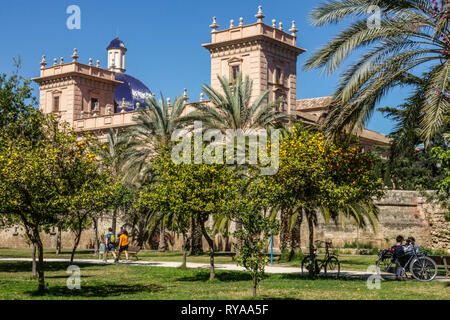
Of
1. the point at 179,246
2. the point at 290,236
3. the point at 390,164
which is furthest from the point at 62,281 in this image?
the point at 179,246

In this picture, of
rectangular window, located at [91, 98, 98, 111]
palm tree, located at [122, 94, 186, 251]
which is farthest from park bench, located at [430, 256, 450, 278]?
rectangular window, located at [91, 98, 98, 111]

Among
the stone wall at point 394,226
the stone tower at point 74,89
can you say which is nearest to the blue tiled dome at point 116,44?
the stone tower at point 74,89

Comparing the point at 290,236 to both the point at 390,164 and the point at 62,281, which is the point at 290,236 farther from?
the point at 62,281

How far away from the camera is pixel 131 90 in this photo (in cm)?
8444

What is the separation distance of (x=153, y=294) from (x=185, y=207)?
3276mm

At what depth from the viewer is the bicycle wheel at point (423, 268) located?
15578mm

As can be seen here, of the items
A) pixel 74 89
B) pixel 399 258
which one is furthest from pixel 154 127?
pixel 74 89

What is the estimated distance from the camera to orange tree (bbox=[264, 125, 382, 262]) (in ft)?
52.5

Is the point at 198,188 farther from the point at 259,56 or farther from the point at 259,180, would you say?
the point at 259,56

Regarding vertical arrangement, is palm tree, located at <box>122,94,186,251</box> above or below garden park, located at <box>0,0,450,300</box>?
above

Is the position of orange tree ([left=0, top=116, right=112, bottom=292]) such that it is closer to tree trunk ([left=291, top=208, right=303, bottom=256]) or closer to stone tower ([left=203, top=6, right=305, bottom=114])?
tree trunk ([left=291, top=208, right=303, bottom=256])

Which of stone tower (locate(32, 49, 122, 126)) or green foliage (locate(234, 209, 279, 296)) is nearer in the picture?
green foliage (locate(234, 209, 279, 296))

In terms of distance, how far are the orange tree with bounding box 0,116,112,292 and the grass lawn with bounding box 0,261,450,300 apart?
4.34ft

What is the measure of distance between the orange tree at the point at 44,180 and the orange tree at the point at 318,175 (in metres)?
Result: 4.72
